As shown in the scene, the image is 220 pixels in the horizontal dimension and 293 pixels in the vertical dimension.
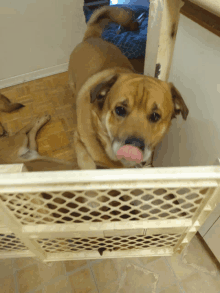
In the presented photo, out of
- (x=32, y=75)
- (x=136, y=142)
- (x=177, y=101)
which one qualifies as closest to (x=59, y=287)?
(x=136, y=142)

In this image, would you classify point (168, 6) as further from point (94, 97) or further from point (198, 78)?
point (94, 97)

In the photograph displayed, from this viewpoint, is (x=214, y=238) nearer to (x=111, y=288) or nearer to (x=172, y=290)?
(x=172, y=290)

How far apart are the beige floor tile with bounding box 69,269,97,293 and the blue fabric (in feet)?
5.52

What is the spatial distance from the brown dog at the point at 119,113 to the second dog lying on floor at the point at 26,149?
188 mm

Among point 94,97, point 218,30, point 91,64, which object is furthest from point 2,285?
point 218,30

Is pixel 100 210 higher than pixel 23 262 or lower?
higher

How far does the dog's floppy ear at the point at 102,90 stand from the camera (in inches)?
38.1

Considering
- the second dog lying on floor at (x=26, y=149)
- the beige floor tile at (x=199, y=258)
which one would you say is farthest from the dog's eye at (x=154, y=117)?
the beige floor tile at (x=199, y=258)

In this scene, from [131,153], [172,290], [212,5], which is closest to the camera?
[212,5]

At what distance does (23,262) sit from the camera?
1.16 meters

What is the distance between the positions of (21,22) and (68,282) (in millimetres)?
2019

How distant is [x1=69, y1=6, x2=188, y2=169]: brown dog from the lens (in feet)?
→ 3.02

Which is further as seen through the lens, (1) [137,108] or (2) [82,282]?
(2) [82,282]

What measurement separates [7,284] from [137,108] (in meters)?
1.14
